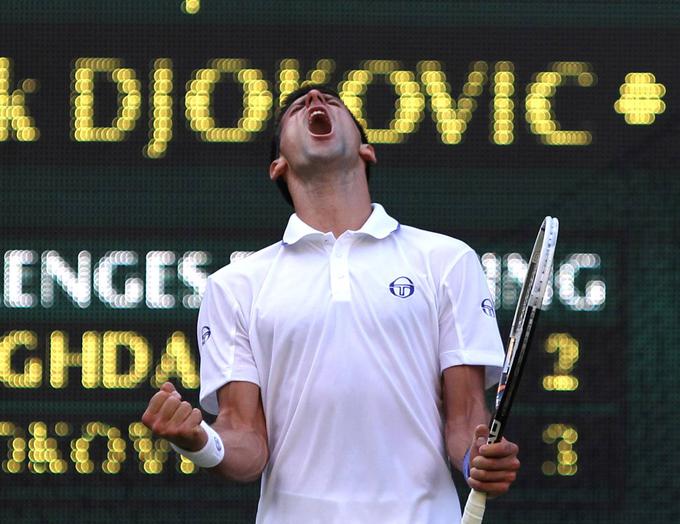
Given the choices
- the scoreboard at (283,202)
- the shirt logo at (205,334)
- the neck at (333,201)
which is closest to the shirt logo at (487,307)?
the neck at (333,201)

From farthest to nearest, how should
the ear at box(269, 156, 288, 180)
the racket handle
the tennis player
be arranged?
the ear at box(269, 156, 288, 180)
the tennis player
the racket handle

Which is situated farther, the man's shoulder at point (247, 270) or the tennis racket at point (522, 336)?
the man's shoulder at point (247, 270)

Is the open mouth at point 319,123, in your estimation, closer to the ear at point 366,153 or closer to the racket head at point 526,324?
the ear at point 366,153

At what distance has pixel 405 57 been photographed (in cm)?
454

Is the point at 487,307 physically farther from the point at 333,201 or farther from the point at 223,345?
the point at 223,345

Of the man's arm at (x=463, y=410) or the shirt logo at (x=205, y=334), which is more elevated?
A: the shirt logo at (x=205, y=334)

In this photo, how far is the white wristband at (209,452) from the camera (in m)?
2.79

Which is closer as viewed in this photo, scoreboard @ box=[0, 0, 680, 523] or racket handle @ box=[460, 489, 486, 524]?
racket handle @ box=[460, 489, 486, 524]

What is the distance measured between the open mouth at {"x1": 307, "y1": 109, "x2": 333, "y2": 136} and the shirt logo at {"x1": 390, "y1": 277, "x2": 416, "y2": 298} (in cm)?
35

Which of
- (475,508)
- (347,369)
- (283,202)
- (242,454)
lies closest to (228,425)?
(242,454)

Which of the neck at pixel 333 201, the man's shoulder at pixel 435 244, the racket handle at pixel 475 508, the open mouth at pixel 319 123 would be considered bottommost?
the racket handle at pixel 475 508

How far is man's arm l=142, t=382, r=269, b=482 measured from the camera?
269cm

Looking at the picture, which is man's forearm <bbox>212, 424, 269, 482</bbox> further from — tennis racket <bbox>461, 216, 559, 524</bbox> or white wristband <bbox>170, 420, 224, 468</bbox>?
tennis racket <bbox>461, 216, 559, 524</bbox>

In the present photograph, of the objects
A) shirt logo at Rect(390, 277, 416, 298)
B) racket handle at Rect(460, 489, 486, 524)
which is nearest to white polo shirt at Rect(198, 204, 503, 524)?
shirt logo at Rect(390, 277, 416, 298)
